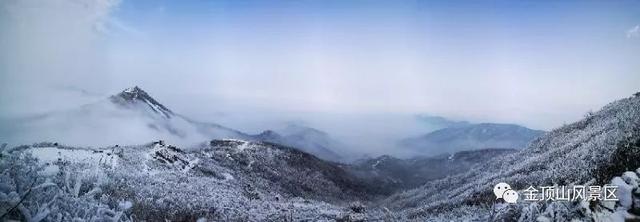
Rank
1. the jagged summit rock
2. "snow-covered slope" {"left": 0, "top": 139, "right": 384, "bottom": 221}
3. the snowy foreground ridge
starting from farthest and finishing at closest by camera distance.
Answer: the jagged summit rock, "snow-covered slope" {"left": 0, "top": 139, "right": 384, "bottom": 221}, the snowy foreground ridge

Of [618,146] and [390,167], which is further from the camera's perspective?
[390,167]

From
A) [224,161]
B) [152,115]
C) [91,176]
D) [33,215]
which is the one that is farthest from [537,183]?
[152,115]

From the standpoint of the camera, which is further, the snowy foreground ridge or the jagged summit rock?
the jagged summit rock

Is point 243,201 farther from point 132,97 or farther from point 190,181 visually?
point 132,97

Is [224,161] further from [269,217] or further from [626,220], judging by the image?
[626,220]

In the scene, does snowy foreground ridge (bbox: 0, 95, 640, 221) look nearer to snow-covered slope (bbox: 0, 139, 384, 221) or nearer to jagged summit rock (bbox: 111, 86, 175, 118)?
snow-covered slope (bbox: 0, 139, 384, 221)

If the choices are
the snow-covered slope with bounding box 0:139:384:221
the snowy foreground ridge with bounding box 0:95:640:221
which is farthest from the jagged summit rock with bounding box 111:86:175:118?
the snowy foreground ridge with bounding box 0:95:640:221

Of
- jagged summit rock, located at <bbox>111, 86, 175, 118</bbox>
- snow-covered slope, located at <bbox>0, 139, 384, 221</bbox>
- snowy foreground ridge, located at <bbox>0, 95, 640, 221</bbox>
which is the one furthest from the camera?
jagged summit rock, located at <bbox>111, 86, 175, 118</bbox>

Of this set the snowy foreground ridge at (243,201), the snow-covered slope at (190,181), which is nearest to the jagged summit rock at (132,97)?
the snow-covered slope at (190,181)

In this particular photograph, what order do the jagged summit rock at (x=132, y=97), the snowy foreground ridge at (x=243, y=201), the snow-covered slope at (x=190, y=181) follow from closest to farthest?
the snowy foreground ridge at (x=243, y=201)
the snow-covered slope at (x=190, y=181)
the jagged summit rock at (x=132, y=97)

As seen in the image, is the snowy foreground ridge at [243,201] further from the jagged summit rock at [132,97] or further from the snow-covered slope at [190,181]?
the jagged summit rock at [132,97]

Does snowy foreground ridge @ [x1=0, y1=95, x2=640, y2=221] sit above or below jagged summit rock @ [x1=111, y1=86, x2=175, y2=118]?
above
